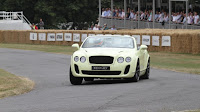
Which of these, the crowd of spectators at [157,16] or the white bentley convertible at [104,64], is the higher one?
the crowd of spectators at [157,16]

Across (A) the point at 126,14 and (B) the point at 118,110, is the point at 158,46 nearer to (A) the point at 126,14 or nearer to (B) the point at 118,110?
(A) the point at 126,14

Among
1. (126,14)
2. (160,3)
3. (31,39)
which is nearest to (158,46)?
(160,3)

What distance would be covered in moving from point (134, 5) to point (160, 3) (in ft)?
13.7

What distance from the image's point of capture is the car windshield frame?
16.9 m

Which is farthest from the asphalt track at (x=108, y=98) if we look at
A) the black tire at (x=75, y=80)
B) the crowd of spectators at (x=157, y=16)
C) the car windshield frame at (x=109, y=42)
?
the crowd of spectators at (x=157, y=16)

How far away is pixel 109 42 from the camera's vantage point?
55.8ft

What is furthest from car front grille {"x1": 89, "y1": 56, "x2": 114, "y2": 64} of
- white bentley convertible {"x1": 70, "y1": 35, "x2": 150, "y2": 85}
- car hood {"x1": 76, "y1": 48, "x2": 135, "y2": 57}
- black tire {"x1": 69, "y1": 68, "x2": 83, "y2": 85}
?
black tire {"x1": 69, "y1": 68, "x2": 83, "y2": 85}

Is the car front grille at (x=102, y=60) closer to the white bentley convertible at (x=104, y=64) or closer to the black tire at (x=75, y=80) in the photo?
the white bentley convertible at (x=104, y=64)

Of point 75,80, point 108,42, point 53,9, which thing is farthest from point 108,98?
point 53,9

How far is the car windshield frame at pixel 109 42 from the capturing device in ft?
55.4

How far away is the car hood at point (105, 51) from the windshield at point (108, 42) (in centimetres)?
48

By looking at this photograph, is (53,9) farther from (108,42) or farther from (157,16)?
(108,42)

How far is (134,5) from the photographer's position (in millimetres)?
49500

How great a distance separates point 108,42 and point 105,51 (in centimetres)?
98
